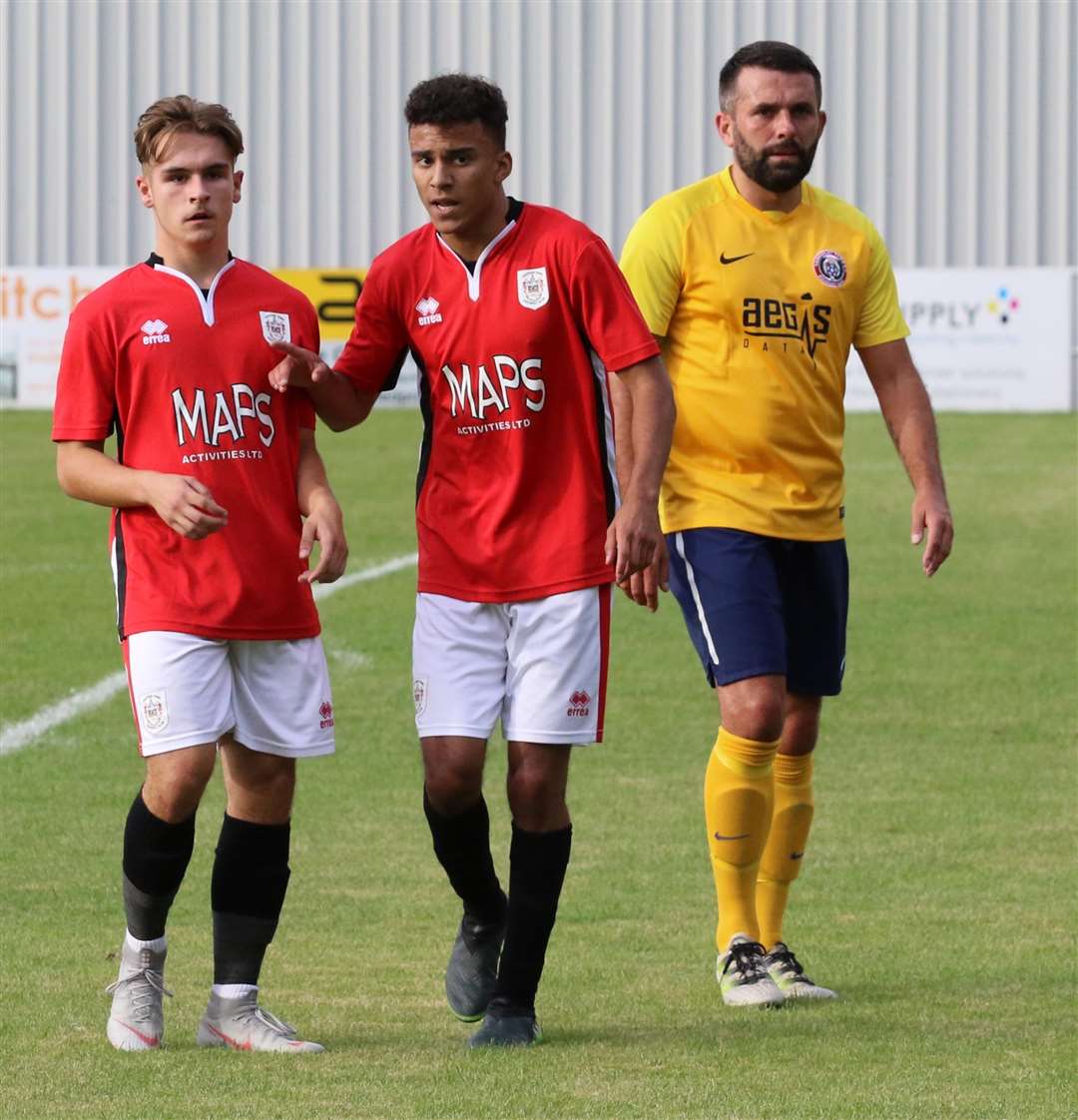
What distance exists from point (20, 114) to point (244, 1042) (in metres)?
30.8

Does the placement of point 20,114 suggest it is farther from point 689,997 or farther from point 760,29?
point 689,997

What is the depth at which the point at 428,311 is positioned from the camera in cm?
481

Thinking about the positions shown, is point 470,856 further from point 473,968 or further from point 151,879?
point 151,879

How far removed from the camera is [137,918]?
15.3ft

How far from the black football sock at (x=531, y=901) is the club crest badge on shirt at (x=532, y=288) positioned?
1057mm

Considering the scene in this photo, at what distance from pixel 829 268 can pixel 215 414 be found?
1554 millimetres

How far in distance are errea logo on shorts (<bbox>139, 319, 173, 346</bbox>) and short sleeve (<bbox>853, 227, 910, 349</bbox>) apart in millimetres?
1722

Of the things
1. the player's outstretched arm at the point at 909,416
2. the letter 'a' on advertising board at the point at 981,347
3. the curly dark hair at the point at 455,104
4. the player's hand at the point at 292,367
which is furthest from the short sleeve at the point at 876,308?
the letter 'a' on advertising board at the point at 981,347

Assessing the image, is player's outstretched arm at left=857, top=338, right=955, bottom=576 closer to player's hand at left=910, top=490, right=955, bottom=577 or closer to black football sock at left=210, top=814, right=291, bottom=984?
player's hand at left=910, top=490, right=955, bottom=577

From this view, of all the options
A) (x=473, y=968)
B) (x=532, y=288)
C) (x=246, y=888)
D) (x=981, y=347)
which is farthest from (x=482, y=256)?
(x=981, y=347)

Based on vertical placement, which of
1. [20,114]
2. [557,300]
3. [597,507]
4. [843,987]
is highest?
[20,114]

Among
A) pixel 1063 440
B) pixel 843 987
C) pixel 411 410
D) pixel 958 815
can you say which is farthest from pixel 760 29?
pixel 843 987

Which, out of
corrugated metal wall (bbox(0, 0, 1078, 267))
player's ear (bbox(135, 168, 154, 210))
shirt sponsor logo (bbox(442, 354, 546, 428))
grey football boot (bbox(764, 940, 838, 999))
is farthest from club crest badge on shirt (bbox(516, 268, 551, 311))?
corrugated metal wall (bbox(0, 0, 1078, 267))

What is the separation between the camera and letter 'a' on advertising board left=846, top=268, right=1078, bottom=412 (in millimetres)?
26391
